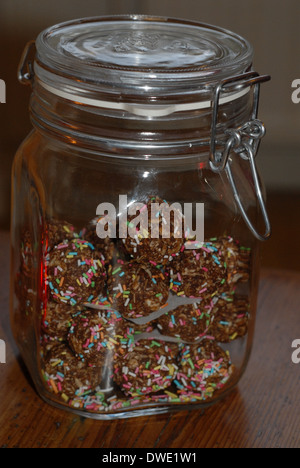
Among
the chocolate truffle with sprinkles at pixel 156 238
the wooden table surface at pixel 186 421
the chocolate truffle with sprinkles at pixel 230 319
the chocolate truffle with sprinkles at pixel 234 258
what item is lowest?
the wooden table surface at pixel 186 421

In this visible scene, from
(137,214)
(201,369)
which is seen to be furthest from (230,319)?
(137,214)

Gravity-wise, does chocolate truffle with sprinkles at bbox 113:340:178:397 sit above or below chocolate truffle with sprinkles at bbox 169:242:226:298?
below

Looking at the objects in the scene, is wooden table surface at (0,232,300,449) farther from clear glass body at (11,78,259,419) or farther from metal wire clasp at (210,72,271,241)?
metal wire clasp at (210,72,271,241)

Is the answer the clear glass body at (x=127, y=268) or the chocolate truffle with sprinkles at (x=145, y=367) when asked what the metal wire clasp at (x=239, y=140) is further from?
the chocolate truffle with sprinkles at (x=145, y=367)

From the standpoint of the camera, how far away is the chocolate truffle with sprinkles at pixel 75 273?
69 cm

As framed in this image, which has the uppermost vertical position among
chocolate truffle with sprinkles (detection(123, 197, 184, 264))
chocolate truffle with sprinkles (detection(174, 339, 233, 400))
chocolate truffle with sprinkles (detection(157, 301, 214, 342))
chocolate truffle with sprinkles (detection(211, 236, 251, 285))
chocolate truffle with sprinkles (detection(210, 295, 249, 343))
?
chocolate truffle with sprinkles (detection(123, 197, 184, 264))

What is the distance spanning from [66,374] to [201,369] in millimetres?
141

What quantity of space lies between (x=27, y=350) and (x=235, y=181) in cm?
30

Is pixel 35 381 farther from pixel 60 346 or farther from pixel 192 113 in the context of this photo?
pixel 192 113

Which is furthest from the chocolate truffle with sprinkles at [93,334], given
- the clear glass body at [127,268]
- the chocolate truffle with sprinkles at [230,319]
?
the chocolate truffle with sprinkles at [230,319]

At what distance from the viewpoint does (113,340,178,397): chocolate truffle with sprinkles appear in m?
0.72

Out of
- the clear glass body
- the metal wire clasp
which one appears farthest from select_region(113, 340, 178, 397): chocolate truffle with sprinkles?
the metal wire clasp

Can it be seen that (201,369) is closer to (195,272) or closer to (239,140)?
(195,272)
